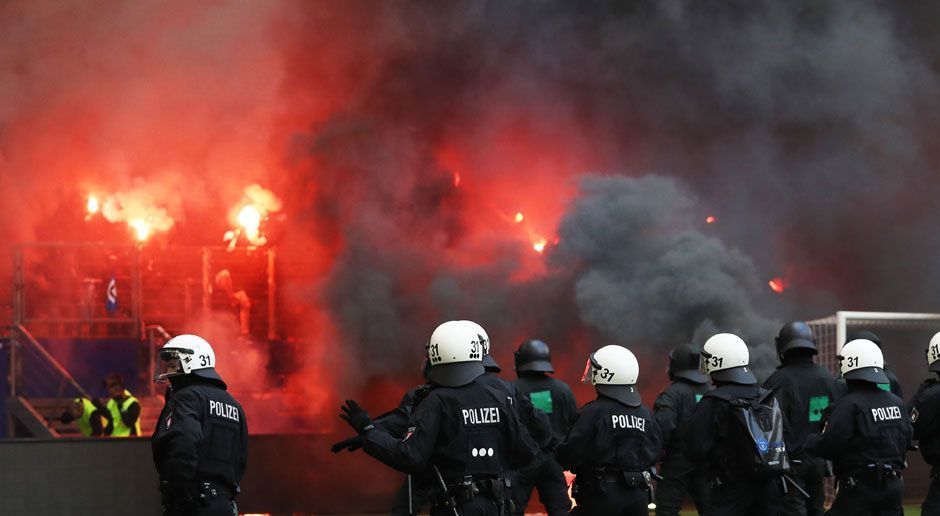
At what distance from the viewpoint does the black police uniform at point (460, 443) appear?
7539 millimetres

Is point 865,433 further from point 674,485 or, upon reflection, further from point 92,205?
point 92,205

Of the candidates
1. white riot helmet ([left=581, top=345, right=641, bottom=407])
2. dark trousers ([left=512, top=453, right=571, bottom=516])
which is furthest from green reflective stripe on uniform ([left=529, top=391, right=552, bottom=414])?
white riot helmet ([left=581, top=345, right=641, bottom=407])

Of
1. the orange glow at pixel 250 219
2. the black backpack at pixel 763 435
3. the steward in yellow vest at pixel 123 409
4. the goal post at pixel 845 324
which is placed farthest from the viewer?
the orange glow at pixel 250 219

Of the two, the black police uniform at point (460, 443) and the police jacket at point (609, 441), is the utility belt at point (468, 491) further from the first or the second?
the police jacket at point (609, 441)

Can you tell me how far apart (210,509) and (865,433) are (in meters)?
4.53

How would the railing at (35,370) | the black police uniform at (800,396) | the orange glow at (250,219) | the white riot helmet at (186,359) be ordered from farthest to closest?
the orange glow at (250,219) → the railing at (35,370) → the black police uniform at (800,396) → the white riot helmet at (186,359)

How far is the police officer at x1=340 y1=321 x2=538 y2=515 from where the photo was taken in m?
7.54

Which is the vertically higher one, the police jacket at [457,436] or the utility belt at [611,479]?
the police jacket at [457,436]

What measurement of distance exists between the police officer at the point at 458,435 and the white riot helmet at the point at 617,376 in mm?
1696

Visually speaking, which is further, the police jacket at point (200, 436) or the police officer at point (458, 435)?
the police jacket at point (200, 436)

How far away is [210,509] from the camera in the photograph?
8.49m

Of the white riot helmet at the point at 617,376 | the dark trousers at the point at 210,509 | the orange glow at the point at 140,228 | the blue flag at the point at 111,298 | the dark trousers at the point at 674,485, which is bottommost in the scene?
the dark trousers at the point at 674,485

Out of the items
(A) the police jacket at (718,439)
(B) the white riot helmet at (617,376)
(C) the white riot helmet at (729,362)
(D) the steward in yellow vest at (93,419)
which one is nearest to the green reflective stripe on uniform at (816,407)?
(C) the white riot helmet at (729,362)

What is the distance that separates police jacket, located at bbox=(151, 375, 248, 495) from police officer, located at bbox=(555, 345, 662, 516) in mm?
2290
